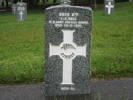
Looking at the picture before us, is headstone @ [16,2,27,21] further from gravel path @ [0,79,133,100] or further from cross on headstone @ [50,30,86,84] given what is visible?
cross on headstone @ [50,30,86,84]

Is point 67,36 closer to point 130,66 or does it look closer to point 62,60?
point 62,60

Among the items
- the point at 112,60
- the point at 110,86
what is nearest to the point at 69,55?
the point at 110,86

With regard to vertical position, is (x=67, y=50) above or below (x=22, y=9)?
above

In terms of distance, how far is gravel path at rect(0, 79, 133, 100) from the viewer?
6934mm

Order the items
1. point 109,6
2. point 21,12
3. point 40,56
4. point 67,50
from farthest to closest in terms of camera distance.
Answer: point 109,6 → point 21,12 → point 40,56 → point 67,50

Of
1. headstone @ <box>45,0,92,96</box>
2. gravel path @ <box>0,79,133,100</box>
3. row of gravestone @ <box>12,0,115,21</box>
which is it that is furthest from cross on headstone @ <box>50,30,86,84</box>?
row of gravestone @ <box>12,0,115,21</box>

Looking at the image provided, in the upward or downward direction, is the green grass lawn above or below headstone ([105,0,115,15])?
below

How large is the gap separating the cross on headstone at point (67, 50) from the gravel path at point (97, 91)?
26.9 inches

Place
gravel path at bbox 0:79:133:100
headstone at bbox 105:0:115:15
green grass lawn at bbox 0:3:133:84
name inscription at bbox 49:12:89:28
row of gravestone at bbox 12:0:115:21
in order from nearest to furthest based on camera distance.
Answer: name inscription at bbox 49:12:89:28, gravel path at bbox 0:79:133:100, green grass lawn at bbox 0:3:133:84, row of gravestone at bbox 12:0:115:21, headstone at bbox 105:0:115:15

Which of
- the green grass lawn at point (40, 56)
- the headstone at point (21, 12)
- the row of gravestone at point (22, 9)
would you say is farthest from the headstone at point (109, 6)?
the green grass lawn at point (40, 56)

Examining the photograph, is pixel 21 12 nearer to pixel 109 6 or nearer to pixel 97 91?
pixel 109 6

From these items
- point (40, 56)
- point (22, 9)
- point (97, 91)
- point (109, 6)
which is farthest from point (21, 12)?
point (97, 91)

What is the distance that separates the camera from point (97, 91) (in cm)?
723

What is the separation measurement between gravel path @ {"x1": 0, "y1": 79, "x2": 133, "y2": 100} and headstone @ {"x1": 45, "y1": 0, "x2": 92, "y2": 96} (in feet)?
1.23
